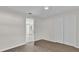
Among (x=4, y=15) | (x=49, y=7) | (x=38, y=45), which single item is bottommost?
(x=38, y=45)

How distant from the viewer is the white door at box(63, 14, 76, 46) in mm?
1619

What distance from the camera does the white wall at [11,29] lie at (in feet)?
5.17

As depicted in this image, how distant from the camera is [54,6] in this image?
1.59 meters

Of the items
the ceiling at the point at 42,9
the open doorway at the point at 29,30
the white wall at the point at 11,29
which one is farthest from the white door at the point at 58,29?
the white wall at the point at 11,29

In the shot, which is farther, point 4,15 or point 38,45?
point 38,45

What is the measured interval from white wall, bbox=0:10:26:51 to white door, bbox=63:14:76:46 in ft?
2.50

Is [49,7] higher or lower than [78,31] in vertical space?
higher

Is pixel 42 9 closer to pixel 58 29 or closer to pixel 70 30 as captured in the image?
pixel 58 29

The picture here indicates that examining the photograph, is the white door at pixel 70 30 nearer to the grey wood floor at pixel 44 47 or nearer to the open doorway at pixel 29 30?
the grey wood floor at pixel 44 47

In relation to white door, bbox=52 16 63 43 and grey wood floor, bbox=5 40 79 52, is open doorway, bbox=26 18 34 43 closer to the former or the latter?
grey wood floor, bbox=5 40 79 52

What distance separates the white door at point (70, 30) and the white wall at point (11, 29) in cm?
76
